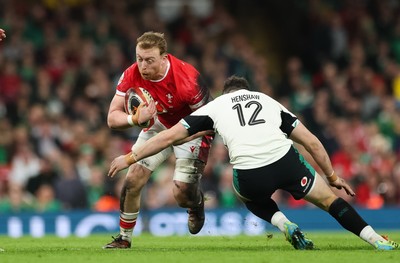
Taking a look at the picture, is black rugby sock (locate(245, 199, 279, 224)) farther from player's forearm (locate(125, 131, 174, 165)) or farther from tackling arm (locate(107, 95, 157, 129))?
tackling arm (locate(107, 95, 157, 129))

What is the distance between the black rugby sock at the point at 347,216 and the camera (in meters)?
11.1

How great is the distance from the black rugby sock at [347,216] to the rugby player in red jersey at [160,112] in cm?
200

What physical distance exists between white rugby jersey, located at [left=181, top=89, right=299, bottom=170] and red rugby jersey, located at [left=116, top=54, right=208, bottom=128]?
0.82 metres

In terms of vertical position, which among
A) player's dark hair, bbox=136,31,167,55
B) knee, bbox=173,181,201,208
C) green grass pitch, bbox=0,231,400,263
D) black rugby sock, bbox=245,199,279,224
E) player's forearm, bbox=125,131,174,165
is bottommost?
green grass pitch, bbox=0,231,400,263

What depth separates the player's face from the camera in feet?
39.2

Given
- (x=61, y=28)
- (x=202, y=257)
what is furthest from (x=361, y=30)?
(x=202, y=257)

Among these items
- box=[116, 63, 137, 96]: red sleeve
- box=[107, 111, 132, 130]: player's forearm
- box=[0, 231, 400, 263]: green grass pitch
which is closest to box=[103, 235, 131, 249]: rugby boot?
box=[0, 231, 400, 263]: green grass pitch

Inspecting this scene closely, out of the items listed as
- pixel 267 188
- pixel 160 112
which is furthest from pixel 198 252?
pixel 160 112

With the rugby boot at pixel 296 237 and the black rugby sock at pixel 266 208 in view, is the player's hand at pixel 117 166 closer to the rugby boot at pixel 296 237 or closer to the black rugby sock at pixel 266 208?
the black rugby sock at pixel 266 208

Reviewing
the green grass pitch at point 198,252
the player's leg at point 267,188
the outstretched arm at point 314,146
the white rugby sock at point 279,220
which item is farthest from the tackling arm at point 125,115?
the white rugby sock at point 279,220

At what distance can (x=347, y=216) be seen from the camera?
36.5ft

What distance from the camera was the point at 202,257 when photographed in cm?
1078

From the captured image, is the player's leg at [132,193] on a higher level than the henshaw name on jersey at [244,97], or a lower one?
lower

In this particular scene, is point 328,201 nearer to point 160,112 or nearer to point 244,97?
point 244,97
